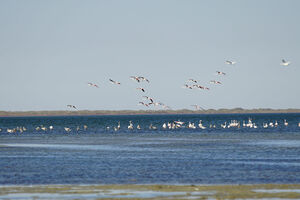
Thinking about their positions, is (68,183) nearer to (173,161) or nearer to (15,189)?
(15,189)

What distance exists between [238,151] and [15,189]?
92.4ft

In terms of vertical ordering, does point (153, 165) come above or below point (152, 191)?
above

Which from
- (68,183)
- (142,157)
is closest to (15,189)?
(68,183)

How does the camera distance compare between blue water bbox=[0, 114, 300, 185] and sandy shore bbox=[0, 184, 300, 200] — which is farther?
blue water bbox=[0, 114, 300, 185]

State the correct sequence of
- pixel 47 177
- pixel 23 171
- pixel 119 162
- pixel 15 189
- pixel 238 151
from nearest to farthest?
pixel 15 189 < pixel 47 177 < pixel 23 171 < pixel 119 162 < pixel 238 151

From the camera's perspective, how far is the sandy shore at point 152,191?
100.0 ft

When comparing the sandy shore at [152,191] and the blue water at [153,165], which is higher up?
the blue water at [153,165]

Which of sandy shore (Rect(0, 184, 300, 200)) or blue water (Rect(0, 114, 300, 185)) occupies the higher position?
blue water (Rect(0, 114, 300, 185))

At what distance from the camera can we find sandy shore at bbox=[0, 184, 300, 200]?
30.5m

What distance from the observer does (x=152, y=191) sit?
32.3 metres

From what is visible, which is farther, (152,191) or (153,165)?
(153,165)

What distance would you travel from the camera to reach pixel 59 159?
5094cm

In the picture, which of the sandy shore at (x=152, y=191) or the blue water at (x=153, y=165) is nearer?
the sandy shore at (x=152, y=191)

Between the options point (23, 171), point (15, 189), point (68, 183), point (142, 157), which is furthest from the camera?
point (142, 157)
